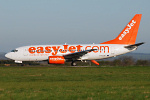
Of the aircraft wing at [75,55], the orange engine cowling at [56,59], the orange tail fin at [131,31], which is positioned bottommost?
the orange engine cowling at [56,59]

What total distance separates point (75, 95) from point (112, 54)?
2743 cm

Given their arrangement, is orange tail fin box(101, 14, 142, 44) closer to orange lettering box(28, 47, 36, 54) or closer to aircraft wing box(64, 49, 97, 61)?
aircraft wing box(64, 49, 97, 61)

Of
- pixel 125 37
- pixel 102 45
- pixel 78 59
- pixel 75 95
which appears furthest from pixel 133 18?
pixel 75 95

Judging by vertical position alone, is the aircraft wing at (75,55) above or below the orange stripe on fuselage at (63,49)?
below

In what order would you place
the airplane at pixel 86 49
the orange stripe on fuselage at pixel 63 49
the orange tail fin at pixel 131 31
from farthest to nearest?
the orange tail fin at pixel 131 31 < the orange stripe on fuselage at pixel 63 49 < the airplane at pixel 86 49

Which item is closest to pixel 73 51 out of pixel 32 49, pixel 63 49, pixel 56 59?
pixel 63 49

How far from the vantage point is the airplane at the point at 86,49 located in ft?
123

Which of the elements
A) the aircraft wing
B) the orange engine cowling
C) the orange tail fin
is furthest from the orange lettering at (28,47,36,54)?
the orange tail fin

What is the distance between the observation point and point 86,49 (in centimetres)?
3788

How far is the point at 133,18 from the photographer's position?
126 feet

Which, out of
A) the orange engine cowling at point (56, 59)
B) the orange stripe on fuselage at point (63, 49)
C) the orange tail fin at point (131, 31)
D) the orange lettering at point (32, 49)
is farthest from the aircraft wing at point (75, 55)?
the orange tail fin at point (131, 31)

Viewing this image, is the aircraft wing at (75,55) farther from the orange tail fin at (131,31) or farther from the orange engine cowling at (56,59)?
the orange tail fin at (131,31)

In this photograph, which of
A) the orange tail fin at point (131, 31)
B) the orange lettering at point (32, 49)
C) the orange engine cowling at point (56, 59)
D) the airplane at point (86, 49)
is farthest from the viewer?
the orange tail fin at point (131, 31)

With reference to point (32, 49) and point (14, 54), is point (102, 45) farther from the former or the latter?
point (14, 54)
